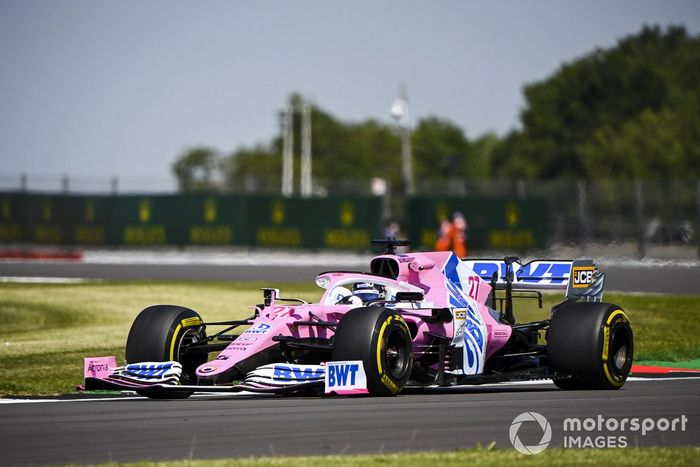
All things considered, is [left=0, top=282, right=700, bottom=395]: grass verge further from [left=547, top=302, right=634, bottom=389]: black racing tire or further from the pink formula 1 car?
[left=547, top=302, right=634, bottom=389]: black racing tire

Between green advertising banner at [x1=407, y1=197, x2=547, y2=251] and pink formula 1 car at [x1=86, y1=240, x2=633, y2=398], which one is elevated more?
green advertising banner at [x1=407, y1=197, x2=547, y2=251]

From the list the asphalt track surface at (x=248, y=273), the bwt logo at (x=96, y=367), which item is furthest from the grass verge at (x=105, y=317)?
the asphalt track surface at (x=248, y=273)

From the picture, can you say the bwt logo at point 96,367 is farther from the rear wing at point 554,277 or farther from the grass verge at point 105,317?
the rear wing at point 554,277

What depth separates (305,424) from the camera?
34.8 ft

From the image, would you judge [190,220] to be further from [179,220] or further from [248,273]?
[248,273]

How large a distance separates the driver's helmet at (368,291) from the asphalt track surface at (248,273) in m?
17.9

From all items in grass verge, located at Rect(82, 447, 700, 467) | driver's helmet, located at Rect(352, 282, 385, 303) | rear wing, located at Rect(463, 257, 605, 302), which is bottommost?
grass verge, located at Rect(82, 447, 700, 467)

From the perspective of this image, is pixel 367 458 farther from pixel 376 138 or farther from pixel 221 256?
pixel 376 138

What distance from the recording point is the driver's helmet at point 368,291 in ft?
44.5

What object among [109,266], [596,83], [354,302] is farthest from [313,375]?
[596,83]

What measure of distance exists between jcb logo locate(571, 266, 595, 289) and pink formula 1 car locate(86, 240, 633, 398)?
1 centimetres

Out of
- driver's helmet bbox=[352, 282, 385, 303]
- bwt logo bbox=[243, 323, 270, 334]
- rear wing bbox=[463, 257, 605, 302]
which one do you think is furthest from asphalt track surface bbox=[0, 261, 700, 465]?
driver's helmet bbox=[352, 282, 385, 303]

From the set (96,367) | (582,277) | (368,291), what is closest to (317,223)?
(582,277)

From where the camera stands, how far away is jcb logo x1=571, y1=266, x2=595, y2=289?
48.5ft
